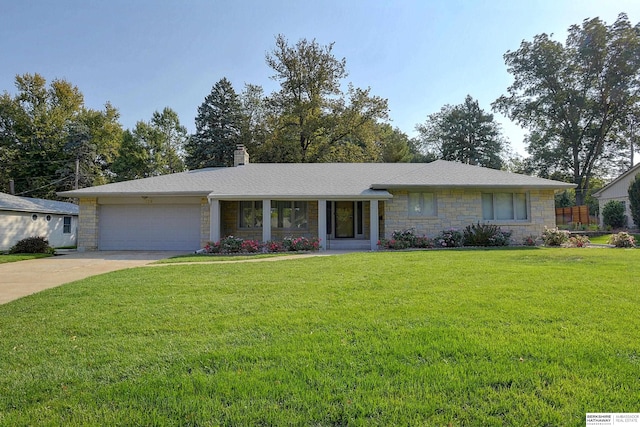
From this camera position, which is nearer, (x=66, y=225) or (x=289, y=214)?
(x=289, y=214)

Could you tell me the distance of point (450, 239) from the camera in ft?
45.8

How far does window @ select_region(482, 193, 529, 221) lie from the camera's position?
14961 millimetres

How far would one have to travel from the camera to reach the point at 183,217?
49.3 feet

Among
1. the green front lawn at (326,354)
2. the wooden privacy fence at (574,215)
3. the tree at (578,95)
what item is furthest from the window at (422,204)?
the tree at (578,95)

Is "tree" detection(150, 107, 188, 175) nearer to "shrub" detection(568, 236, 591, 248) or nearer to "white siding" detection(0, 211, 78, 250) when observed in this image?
"white siding" detection(0, 211, 78, 250)

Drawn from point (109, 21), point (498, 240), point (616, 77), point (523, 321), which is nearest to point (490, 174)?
point (498, 240)

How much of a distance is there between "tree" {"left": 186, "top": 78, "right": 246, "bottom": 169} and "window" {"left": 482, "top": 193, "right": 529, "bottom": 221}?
73.5ft

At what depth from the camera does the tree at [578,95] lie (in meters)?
30.4

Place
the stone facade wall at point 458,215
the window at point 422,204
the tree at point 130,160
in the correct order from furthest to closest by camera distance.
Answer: the tree at point 130,160
the window at point 422,204
the stone facade wall at point 458,215

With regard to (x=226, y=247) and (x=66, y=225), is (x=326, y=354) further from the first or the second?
(x=66, y=225)

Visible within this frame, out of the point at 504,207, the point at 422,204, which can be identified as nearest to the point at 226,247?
the point at 422,204

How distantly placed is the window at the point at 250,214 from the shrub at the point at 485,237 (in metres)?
8.70

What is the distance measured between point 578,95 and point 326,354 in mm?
39085

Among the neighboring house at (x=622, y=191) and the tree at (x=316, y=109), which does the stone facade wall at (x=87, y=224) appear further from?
the neighboring house at (x=622, y=191)
